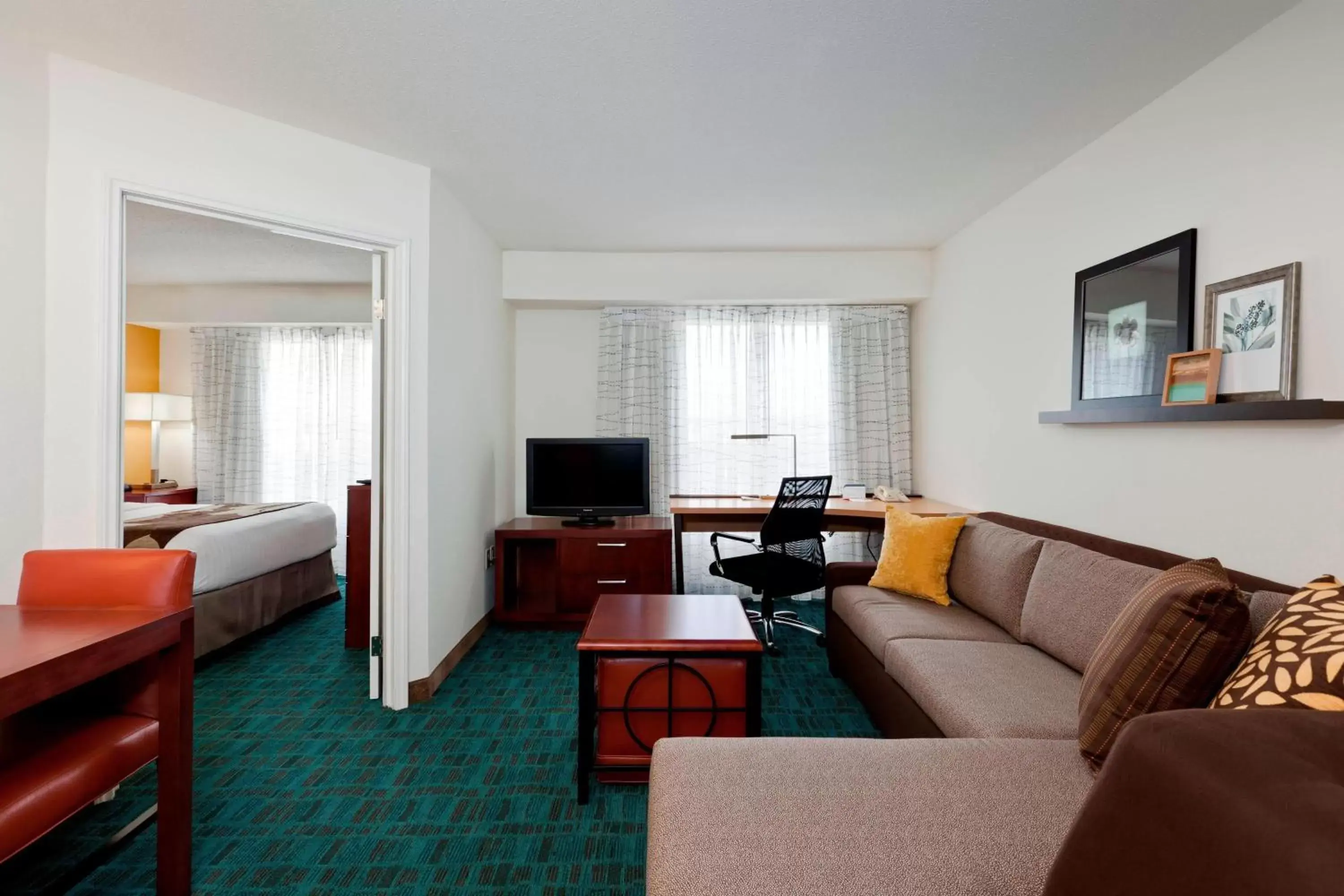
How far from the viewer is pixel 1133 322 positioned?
2396 mm

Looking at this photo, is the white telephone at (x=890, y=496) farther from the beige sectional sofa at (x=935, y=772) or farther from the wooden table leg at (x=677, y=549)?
the beige sectional sofa at (x=935, y=772)

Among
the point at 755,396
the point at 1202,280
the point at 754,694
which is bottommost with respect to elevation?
the point at 754,694

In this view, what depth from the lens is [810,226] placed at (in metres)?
3.80

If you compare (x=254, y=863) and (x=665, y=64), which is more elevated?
(x=665, y=64)

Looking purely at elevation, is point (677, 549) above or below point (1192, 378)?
below

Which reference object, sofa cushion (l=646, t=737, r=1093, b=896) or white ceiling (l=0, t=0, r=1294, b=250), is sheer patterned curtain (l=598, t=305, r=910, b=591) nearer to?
white ceiling (l=0, t=0, r=1294, b=250)

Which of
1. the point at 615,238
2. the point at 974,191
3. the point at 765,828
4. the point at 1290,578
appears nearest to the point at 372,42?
the point at 615,238

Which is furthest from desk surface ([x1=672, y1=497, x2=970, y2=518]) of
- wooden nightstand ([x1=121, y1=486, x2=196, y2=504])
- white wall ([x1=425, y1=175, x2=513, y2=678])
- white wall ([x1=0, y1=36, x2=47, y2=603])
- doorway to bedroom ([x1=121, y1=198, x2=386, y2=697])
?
wooden nightstand ([x1=121, y1=486, x2=196, y2=504])

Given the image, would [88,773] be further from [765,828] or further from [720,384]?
[720,384]

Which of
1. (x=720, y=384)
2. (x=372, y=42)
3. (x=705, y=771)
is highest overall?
(x=372, y=42)

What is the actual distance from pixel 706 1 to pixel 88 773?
2.53m

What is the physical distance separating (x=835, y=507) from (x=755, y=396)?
3.70 feet

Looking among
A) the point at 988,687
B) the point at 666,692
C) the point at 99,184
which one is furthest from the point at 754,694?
the point at 99,184

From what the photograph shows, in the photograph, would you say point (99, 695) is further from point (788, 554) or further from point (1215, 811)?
point (788, 554)
